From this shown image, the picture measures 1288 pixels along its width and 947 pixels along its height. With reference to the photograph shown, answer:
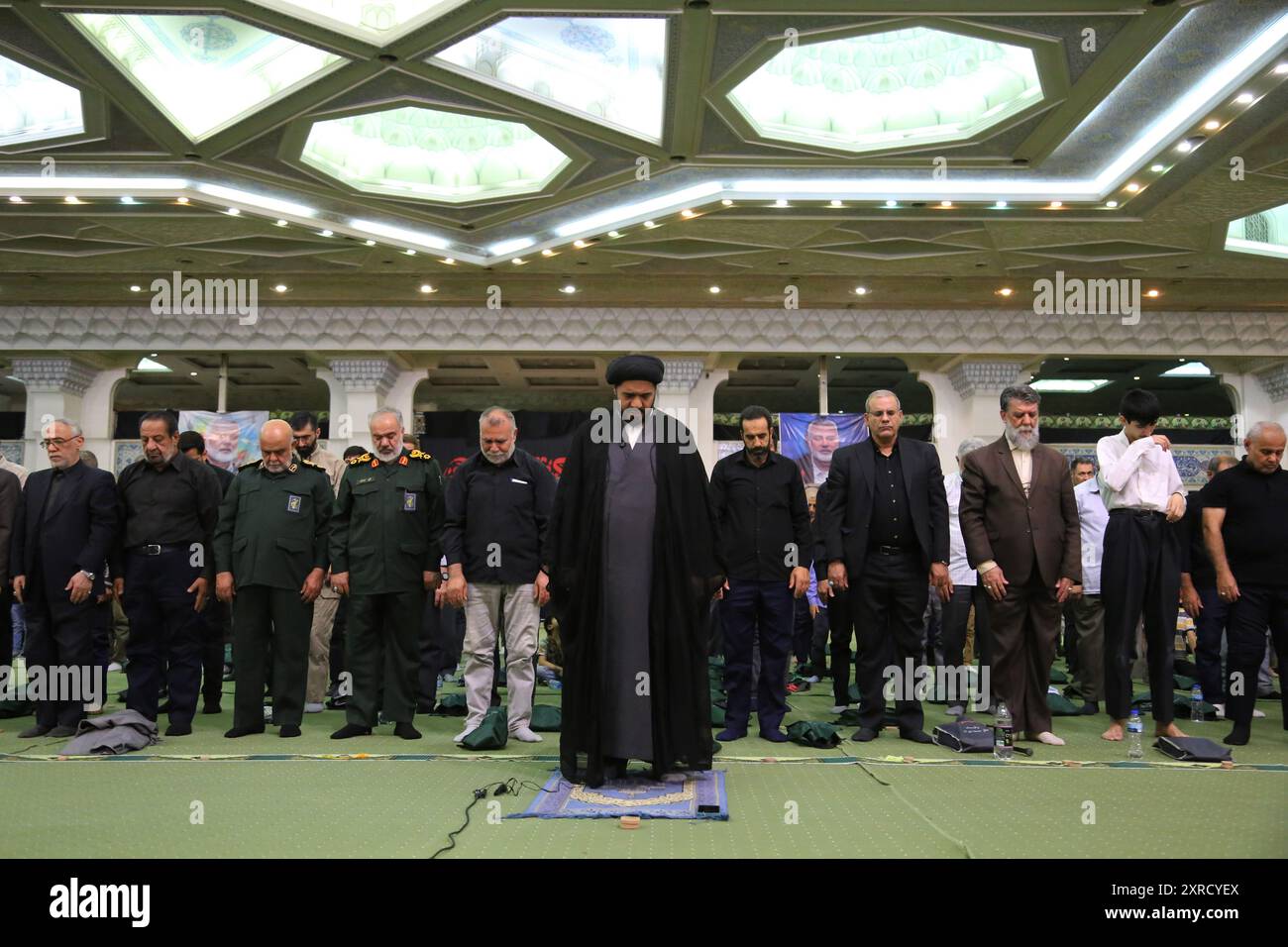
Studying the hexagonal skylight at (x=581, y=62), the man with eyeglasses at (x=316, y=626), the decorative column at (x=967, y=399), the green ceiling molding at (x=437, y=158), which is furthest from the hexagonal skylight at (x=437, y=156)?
the decorative column at (x=967, y=399)

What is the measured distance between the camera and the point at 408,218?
11781 mm

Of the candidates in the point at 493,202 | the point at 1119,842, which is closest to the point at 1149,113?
the point at 493,202

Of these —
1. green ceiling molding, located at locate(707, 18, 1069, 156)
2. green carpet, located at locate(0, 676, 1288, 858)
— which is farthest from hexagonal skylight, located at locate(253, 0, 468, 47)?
green carpet, located at locate(0, 676, 1288, 858)

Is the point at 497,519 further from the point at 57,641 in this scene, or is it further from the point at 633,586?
the point at 57,641

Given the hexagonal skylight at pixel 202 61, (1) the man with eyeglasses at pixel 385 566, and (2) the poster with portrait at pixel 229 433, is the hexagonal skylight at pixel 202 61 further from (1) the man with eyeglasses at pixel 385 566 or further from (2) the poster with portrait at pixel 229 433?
(2) the poster with portrait at pixel 229 433

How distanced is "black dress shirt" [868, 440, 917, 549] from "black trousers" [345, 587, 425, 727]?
265 centimetres

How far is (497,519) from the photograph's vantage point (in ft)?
17.9

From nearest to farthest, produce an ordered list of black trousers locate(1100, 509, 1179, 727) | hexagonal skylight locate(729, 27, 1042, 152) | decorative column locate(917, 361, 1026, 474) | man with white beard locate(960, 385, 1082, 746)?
man with white beard locate(960, 385, 1082, 746), black trousers locate(1100, 509, 1179, 727), hexagonal skylight locate(729, 27, 1042, 152), decorative column locate(917, 361, 1026, 474)

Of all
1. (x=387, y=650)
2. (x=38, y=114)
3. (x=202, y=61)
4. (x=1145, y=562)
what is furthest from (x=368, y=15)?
(x=1145, y=562)

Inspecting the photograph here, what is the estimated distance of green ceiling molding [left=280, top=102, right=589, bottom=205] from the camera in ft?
34.1

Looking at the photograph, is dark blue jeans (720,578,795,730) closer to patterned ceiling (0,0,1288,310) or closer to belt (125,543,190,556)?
belt (125,543,190,556)

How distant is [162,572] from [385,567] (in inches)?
52.3
